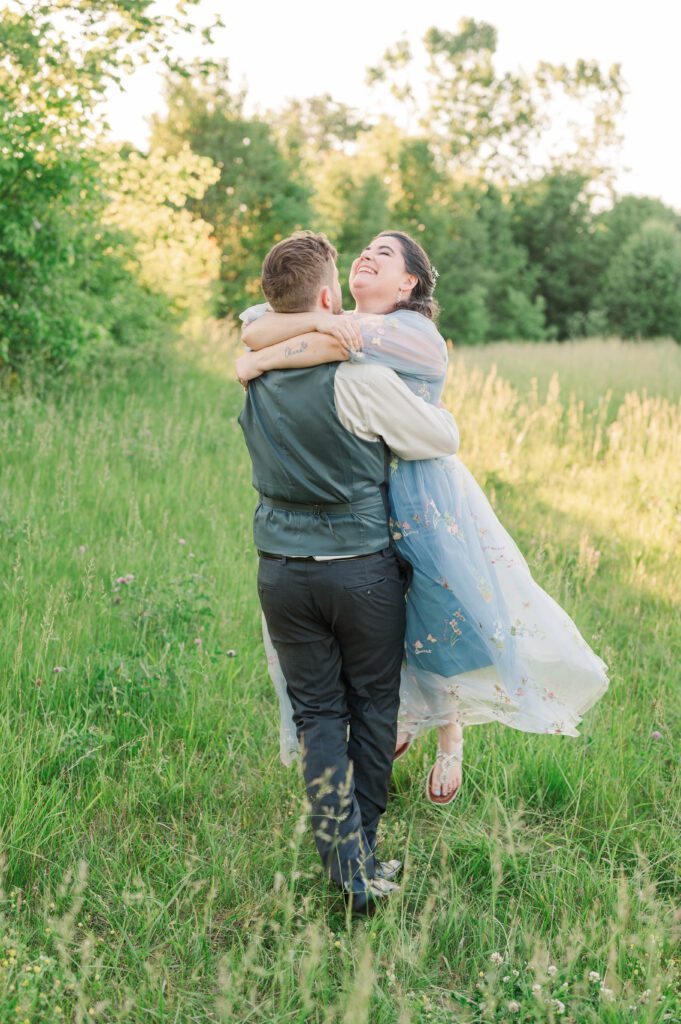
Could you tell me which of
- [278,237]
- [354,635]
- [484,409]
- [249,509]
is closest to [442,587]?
[354,635]

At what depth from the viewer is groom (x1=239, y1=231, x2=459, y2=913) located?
246 centimetres

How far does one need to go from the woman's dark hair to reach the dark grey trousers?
31.9 inches

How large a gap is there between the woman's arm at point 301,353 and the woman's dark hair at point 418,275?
482mm

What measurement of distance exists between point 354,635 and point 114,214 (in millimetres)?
8636

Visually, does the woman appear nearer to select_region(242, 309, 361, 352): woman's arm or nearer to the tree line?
select_region(242, 309, 361, 352): woman's arm

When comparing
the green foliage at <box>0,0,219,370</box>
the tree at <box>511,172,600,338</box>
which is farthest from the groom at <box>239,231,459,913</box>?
the tree at <box>511,172,600,338</box>

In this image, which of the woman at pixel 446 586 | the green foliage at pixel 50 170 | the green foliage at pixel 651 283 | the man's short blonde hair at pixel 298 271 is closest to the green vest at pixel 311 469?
the woman at pixel 446 586

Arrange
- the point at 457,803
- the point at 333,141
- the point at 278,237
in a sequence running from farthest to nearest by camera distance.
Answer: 1. the point at 333,141
2. the point at 278,237
3. the point at 457,803

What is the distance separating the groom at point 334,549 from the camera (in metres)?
2.46

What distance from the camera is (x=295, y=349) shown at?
2.45 m

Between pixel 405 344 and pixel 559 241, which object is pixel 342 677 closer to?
pixel 405 344

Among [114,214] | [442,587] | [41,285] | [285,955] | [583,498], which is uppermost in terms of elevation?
[114,214]

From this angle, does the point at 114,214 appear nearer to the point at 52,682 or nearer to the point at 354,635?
the point at 52,682

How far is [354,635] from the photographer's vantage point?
2.59 meters
